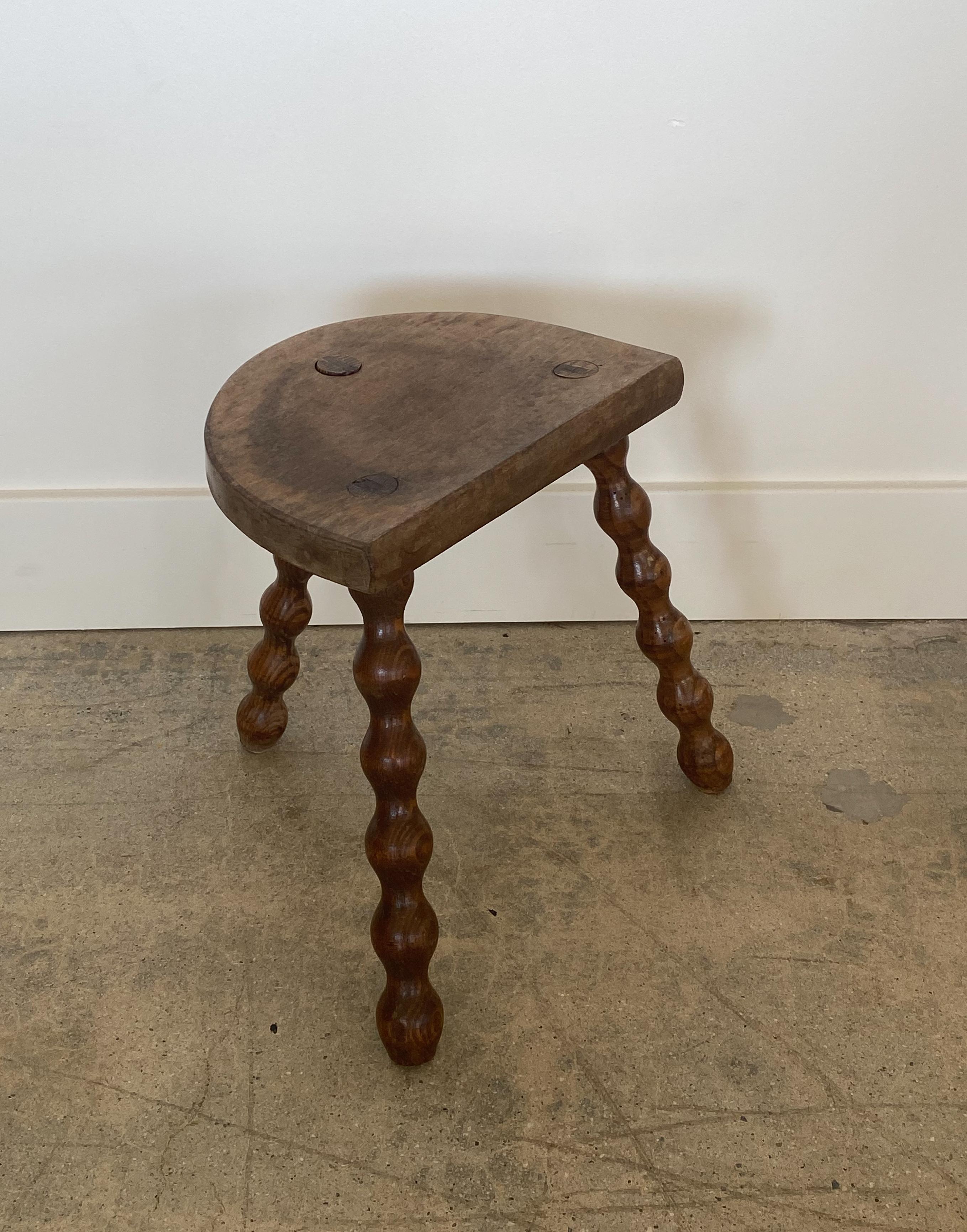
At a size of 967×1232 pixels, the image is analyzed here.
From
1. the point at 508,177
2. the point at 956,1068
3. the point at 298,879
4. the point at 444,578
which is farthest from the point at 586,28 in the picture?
the point at 956,1068

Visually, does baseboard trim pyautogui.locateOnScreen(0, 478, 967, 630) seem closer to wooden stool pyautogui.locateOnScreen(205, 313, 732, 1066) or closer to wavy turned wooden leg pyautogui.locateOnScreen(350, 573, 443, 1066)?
wooden stool pyautogui.locateOnScreen(205, 313, 732, 1066)

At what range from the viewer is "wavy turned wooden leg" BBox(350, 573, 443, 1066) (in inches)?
32.3

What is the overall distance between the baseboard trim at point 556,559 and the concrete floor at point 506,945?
0.04m

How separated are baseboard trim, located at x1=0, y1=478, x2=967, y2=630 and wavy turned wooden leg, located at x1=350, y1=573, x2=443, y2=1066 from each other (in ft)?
1.87

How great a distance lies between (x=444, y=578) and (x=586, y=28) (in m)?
0.65

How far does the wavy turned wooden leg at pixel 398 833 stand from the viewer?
32.3 inches

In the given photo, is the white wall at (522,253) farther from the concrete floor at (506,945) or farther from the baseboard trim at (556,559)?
the concrete floor at (506,945)

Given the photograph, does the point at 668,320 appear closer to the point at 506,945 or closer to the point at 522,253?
the point at 522,253

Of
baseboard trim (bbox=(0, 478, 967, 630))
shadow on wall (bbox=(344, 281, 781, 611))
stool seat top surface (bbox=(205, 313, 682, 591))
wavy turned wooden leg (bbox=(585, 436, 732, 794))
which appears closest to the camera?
stool seat top surface (bbox=(205, 313, 682, 591))

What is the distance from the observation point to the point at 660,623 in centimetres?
112

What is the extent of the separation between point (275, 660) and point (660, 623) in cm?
41

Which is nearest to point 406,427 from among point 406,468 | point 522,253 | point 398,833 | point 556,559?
point 406,468

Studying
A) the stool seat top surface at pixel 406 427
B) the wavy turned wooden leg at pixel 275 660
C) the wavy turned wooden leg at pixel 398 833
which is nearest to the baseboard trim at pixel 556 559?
the wavy turned wooden leg at pixel 275 660

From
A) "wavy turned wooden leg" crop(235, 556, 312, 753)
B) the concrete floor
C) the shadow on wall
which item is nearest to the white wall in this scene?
the shadow on wall
